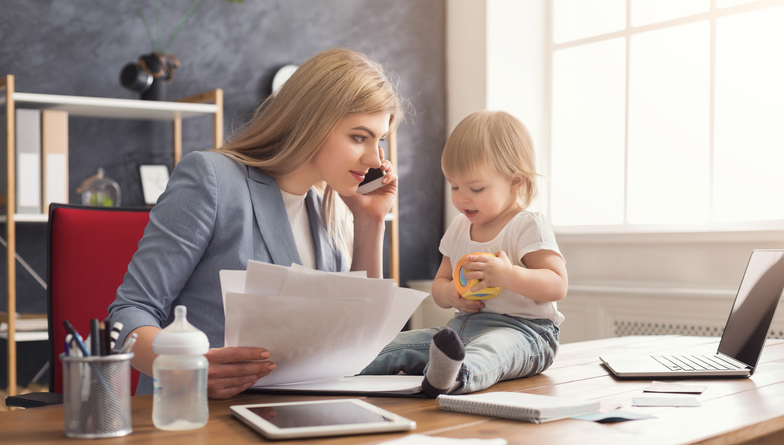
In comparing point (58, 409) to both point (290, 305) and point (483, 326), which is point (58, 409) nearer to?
point (290, 305)

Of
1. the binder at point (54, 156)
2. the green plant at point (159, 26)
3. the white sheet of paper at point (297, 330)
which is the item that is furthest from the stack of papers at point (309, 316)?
the green plant at point (159, 26)

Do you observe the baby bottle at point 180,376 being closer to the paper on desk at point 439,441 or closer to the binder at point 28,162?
the paper on desk at point 439,441

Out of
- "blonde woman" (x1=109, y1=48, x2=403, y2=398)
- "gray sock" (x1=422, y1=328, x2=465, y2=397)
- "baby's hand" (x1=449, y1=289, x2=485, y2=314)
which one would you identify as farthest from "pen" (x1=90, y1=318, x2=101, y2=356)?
"baby's hand" (x1=449, y1=289, x2=485, y2=314)

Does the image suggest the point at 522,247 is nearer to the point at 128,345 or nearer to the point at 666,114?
the point at 128,345

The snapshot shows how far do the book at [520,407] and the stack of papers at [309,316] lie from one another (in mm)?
156

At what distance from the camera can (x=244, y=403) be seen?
95 cm

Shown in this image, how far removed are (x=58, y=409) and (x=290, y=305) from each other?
1.11 ft

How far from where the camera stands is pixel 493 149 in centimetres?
149

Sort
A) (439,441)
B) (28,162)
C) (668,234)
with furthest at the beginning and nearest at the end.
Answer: (668,234)
(28,162)
(439,441)

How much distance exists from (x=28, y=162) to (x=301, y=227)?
5.30ft

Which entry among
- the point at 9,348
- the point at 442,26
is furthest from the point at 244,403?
the point at 442,26

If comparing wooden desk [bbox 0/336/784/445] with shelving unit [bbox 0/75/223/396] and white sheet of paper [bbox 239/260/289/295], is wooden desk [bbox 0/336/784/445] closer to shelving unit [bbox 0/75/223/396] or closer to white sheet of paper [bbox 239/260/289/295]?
white sheet of paper [bbox 239/260/289/295]

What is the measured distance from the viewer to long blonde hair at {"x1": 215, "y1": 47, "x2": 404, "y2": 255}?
134 cm

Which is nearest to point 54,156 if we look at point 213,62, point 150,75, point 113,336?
point 150,75
